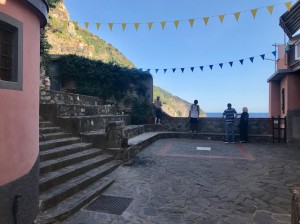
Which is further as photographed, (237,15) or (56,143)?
(237,15)

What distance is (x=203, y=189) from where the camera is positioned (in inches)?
212

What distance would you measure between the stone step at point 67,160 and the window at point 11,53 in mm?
2281

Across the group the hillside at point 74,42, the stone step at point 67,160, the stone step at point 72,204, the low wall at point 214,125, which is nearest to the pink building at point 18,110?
the stone step at point 72,204

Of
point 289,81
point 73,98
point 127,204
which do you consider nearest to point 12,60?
point 127,204

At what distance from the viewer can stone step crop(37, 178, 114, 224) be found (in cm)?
376

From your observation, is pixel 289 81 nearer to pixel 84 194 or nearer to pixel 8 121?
pixel 84 194

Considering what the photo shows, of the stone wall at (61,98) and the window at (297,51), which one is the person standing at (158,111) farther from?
the window at (297,51)

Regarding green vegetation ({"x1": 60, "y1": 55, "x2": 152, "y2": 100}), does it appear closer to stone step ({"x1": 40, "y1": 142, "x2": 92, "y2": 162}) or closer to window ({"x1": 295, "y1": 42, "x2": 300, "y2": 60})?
stone step ({"x1": 40, "y1": 142, "x2": 92, "y2": 162})

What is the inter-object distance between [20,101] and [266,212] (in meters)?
4.30

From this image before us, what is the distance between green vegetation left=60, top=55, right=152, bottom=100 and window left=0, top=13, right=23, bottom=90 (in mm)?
11244

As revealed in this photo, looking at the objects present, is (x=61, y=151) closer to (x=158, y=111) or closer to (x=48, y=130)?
(x=48, y=130)

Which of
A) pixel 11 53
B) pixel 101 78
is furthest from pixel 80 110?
pixel 11 53

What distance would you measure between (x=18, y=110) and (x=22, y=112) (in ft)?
0.31

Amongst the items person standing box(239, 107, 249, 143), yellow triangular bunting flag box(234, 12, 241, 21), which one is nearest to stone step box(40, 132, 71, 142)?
yellow triangular bunting flag box(234, 12, 241, 21)
